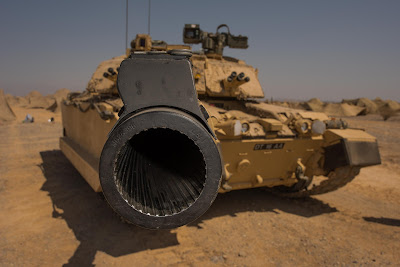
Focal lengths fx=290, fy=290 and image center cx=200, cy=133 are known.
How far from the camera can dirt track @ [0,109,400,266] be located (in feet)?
12.6

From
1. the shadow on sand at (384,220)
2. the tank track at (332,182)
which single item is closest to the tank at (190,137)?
the tank track at (332,182)

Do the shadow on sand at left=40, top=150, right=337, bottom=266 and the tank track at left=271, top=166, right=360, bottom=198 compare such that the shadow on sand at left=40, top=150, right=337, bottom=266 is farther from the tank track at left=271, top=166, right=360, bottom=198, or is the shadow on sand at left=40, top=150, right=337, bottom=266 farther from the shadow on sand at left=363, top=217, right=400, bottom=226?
the shadow on sand at left=363, top=217, right=400, bottom=226

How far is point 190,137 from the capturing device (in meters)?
1.13

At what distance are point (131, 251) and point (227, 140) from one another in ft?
6.73

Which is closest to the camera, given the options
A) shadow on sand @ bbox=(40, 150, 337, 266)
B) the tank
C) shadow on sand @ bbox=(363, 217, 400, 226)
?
the tank

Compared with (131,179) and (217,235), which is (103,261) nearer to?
(217,235)

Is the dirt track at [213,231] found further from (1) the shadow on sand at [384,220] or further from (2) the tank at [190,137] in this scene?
(2) the tank at [190,137]

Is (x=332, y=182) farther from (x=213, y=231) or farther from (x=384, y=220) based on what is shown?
(x=213, y=231)

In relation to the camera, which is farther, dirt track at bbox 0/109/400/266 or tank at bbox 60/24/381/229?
dirt track at bbox 0/109/400/266

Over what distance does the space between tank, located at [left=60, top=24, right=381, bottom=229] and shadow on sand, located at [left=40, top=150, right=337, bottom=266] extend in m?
0.46

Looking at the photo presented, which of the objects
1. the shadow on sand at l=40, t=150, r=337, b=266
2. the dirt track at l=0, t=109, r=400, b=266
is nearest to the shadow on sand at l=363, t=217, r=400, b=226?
the dirt track at l=0, t=109, r=400, b=266

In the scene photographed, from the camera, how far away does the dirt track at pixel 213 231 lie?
12.6ft

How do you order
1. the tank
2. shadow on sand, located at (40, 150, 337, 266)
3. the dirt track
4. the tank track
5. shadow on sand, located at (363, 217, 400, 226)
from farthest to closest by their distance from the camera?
shadow on sand, located at (363, 217, 400, 226), the tank track, shadow on sand, located at (40, 150, 337, 266), the dirt track, the tank

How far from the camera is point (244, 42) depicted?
24.0 ft
